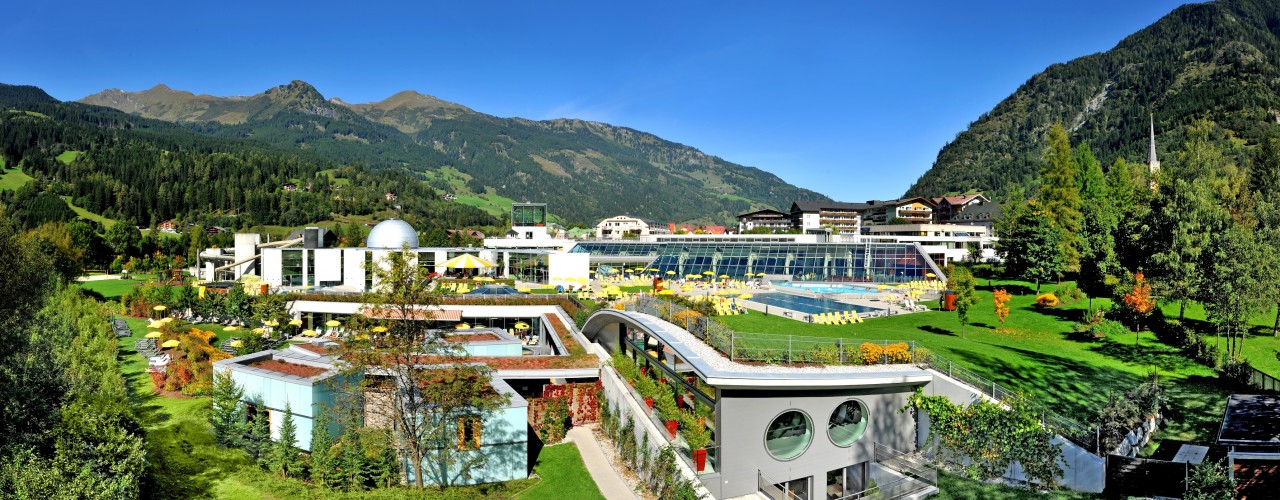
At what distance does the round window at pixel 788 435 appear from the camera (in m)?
13.5

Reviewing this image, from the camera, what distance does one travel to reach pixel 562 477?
15.7m

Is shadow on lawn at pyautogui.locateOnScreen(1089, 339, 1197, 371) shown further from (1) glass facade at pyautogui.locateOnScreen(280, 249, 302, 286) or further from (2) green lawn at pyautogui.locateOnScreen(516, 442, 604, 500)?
(1) glass facade at pyautogui.locateOnScreen(280, 249, 302, 286)

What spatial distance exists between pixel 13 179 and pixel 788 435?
6166 inches

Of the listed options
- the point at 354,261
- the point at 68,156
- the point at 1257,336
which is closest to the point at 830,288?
the point at 1257,336

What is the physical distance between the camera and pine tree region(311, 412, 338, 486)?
45.5 feet

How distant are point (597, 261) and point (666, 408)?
34.6m

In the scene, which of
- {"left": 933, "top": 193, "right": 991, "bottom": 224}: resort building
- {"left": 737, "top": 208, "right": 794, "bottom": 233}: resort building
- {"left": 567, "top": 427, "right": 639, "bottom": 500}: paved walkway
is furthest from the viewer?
{"left": 737, "top": 208, "right": 794, "bottom": 233}: resort building

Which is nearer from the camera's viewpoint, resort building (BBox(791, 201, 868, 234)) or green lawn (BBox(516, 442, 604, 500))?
green lawn (BBox(516, 442, 604, 500))

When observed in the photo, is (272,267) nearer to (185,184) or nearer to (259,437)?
(259,437)

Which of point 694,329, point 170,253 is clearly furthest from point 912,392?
point 170,253

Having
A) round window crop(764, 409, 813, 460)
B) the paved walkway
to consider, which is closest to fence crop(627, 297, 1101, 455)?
round window crop(764, 409, 813, 460)

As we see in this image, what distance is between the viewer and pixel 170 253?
76688 millimetres

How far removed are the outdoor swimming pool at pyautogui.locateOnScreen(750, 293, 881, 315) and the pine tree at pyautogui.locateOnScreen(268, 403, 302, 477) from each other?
1915 cm

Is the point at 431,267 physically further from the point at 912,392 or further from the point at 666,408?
the point at 912,392
